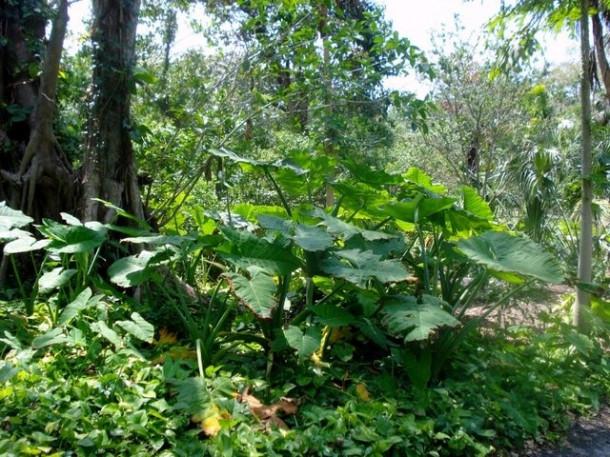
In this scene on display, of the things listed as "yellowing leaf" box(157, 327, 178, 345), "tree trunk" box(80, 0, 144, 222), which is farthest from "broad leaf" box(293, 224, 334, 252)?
"tree trunk" box(80, 0, 144, 222)

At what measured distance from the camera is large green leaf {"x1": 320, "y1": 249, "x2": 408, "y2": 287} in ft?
10.9

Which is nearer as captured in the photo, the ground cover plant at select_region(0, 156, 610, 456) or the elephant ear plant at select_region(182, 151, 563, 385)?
the ground cover plant at select_region(0, 156, 610, 456)

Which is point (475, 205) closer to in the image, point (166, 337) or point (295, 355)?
point (295, 355)

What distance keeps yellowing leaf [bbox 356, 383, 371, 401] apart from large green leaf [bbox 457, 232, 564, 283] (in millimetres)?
1103

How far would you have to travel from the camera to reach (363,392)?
3.42 metres

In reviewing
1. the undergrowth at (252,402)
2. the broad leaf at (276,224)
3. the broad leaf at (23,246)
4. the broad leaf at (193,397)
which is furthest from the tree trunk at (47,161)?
the broad leaf at (193,397)

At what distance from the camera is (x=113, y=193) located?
5102 millimetres

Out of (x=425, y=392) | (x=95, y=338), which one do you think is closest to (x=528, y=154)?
(x=425, y=392)

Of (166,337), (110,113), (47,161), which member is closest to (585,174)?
(166,337)

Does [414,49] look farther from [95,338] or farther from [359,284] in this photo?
[95,338]

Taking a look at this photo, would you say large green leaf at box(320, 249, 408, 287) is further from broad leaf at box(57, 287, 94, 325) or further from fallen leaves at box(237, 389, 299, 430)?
broad leaf at box(57, 287, 94, 325)

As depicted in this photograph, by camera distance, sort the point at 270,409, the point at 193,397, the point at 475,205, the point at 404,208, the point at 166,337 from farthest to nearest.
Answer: the point at 475,205 → the point at 166,337 → the point at 404,208 → the point at 270,409 → the point at 193,397

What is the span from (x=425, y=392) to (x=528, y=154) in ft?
16.5

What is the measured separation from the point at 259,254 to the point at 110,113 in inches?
103
